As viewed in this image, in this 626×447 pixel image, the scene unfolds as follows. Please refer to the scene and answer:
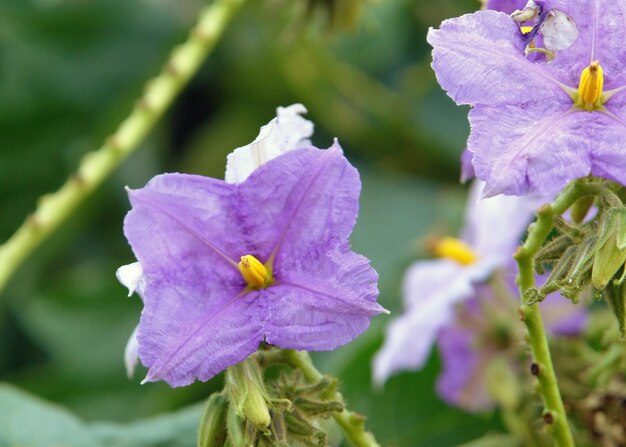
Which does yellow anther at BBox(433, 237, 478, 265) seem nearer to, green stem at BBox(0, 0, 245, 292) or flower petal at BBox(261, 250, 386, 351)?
green stem at BBox(0, 0, 245, 292)

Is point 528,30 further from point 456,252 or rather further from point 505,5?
point 456,252

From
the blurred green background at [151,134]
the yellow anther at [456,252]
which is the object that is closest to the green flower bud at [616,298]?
the yellow anther at [456,252]

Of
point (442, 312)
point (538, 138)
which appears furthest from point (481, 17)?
point (442, 312)

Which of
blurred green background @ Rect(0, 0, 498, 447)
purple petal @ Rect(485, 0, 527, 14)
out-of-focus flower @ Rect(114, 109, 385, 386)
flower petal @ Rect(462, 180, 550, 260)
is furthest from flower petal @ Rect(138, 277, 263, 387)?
blurred green background @ Rect(0, 0, 498, 447)

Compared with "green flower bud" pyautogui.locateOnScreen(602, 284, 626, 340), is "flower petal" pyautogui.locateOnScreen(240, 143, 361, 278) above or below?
above

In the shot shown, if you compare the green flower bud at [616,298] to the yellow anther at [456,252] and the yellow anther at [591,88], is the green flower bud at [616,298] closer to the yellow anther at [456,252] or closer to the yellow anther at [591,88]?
the yellow anther at [591,88]

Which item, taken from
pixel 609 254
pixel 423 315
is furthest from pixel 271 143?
pixel 423 315

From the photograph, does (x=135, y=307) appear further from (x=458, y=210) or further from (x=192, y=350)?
(x=192, y=350)
